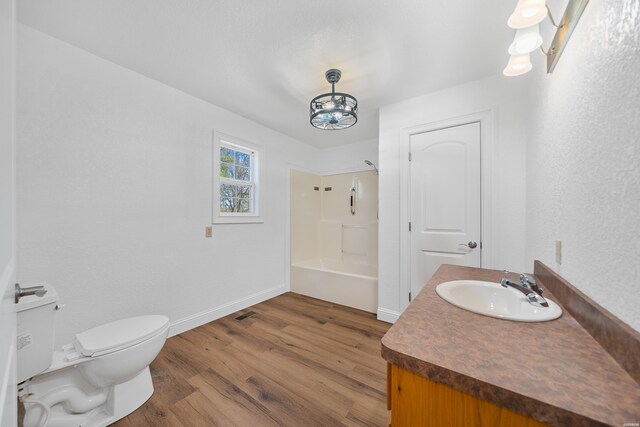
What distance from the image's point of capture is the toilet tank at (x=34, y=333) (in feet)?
3.50

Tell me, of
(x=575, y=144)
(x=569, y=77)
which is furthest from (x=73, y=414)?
(x=569, y=77)

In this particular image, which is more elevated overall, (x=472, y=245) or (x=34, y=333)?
(x=472, y=245)

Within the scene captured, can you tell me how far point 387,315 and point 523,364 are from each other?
211 centimetres

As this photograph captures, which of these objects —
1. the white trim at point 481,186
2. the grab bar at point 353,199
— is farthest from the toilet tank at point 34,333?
the grab bar at point 353,199

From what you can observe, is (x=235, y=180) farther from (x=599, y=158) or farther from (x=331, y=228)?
(x=599, y=158)

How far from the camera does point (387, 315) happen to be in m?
2.53

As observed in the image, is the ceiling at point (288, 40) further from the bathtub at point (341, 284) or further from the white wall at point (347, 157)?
the bathtub at point (341, 284)

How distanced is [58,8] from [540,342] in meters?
2.79

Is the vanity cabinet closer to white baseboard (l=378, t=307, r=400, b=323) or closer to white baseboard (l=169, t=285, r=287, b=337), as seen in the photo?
white baseboard (l=378, t=307, r=400, b=323)

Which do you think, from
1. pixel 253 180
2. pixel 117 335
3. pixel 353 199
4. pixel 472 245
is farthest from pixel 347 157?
pixel 117 335

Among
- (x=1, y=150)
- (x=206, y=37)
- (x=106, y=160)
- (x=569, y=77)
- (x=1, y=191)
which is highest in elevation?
(x=206, y=37)

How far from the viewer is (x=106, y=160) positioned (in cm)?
183

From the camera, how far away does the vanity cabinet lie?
50 centimetres

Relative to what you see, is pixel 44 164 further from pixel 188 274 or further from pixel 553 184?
pixel 553 184
